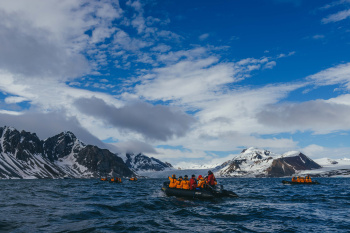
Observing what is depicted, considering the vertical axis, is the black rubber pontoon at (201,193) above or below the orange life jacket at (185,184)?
below

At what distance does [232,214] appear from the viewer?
22578mm

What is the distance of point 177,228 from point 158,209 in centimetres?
876

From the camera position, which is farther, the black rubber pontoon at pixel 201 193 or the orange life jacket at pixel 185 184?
the orange life jacket at pixel 185 184

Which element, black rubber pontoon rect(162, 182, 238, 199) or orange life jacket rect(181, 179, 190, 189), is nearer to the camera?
black rubber pontoon rect(162, 182, 238, 199)

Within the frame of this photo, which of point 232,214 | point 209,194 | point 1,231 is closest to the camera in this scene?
point 1,231

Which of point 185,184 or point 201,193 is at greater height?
point 185,184

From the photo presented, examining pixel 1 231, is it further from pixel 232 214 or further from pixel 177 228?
pixel 232 214

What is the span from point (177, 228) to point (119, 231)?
3738mm

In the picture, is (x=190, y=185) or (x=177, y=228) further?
(x=190, y=185)

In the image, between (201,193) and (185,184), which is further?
(185,184)

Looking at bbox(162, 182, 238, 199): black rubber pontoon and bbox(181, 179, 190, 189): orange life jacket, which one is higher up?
bbox(181, 179, 190, 189): orange life jacket

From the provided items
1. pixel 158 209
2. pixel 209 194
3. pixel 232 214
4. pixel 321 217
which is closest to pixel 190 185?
pixel 209 194

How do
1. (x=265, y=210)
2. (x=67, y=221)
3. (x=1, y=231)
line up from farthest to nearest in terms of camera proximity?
(x=265, y=210) < (x=67, y=221) < (x=1, y=231)

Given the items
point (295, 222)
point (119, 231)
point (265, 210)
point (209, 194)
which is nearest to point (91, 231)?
point (119, 231)
